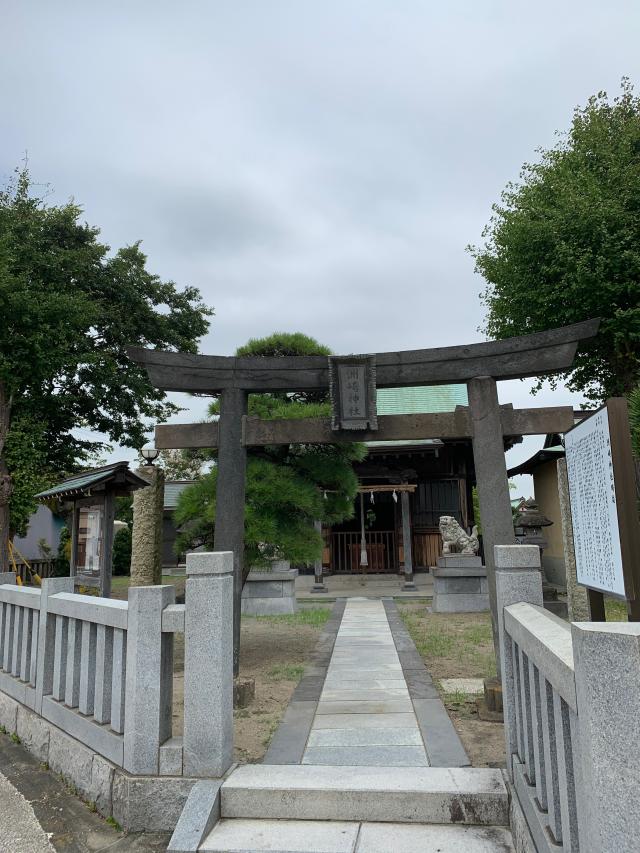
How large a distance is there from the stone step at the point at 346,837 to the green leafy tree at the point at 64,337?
15.4 m

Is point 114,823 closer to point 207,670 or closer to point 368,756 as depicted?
point 207,670

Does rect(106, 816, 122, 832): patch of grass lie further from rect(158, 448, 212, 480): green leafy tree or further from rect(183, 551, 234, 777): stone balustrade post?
rect(158, 448, 212, 480): green leafy tree

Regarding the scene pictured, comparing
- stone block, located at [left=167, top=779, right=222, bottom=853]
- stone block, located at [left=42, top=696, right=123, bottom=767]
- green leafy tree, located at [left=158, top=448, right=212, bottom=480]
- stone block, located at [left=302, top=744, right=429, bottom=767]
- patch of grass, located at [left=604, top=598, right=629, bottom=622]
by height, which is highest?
green leafy tree, located at [left=158, top=448, right=212, bottom=480]

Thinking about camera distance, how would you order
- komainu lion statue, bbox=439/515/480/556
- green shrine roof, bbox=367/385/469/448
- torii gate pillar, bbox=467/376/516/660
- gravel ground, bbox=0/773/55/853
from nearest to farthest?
gravel ground, bbox=0/773/55/853 → torii gate pillar, bbox=467/376/516/660 → komainu lion statue, bbox=439/515/480/556 → green shrine roof, bbox=367/385/469/448

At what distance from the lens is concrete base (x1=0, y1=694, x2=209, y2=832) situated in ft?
10.7

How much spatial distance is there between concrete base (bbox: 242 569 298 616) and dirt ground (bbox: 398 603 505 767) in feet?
8.41

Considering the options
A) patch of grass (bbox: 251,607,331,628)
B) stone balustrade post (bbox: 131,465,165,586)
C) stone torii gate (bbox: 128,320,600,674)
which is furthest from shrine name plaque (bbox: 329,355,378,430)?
patch of grass (bbox: 251,607,331,628)

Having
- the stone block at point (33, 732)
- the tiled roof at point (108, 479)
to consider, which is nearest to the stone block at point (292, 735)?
the stone block at point (33, 732)

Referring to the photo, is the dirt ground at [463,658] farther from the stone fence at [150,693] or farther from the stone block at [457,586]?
the stone fence at [150,693]

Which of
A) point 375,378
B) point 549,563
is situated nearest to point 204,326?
point 549,563

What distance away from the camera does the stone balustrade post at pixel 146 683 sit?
335 cm

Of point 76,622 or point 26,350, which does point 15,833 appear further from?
point 26,350

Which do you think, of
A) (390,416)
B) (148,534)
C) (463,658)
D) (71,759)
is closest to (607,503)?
(390,416)

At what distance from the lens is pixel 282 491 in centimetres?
722
